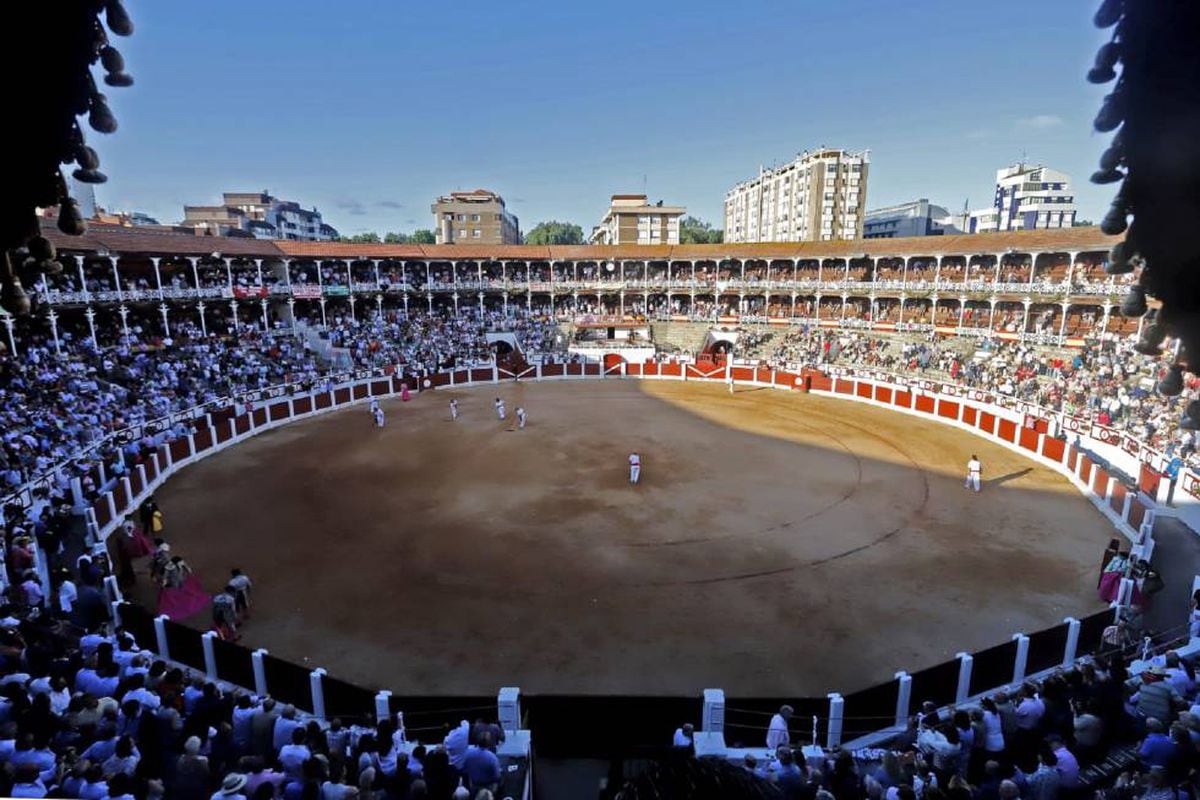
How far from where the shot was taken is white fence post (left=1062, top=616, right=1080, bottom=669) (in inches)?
362

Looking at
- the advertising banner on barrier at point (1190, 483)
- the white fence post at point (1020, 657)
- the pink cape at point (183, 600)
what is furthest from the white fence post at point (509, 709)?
the advertising banner on barrier at point (1190, 483)

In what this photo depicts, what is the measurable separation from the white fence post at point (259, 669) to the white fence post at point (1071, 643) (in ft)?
35.1

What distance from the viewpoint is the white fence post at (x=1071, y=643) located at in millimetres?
9188

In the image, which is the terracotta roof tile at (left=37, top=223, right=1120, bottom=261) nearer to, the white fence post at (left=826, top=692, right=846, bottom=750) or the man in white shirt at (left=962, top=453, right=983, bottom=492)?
the man in white shirt at (left=962, top=453, right=983, bottom=492)

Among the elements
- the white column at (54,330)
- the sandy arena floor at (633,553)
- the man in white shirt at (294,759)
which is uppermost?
the white column at (54,330)

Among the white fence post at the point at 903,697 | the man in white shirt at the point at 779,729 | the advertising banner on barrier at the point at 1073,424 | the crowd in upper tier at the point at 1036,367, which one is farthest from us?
the crowd in upper tier at the point at 1036,367

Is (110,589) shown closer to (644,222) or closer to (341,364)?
(341,364)

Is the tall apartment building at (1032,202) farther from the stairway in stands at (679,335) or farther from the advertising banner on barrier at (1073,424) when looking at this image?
the advertising banner on barrier at (1073,424)

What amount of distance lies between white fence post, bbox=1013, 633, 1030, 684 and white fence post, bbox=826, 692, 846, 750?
9.17 ft

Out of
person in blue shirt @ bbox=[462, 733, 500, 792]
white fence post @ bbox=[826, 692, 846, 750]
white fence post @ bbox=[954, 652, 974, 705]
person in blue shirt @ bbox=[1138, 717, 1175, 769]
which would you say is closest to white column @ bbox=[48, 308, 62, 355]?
person in blue shirt @ bbox=[462, 733, 500, 792]

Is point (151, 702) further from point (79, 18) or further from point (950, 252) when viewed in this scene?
point (950, 252)

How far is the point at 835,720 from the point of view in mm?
7750

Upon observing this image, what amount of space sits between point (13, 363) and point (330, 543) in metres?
16.4

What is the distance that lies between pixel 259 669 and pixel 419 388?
26.4 metres
